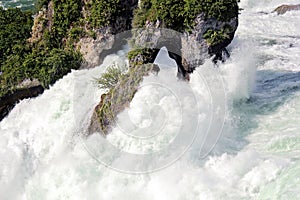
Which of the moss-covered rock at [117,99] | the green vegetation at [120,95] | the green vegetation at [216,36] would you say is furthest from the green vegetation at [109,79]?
the green vegetation at [216,36]

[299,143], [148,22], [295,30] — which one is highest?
[148,22]

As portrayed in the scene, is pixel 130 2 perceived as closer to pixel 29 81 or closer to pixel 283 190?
pixel 29 81

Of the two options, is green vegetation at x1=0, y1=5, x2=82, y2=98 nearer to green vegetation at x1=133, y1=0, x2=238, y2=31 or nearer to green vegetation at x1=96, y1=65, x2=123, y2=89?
green vegetation at x1=96, y1=65, x2=123, y2=89

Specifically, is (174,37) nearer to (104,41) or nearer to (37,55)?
(104,41)

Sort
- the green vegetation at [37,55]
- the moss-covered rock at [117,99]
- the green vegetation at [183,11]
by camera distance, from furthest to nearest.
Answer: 1. the green vegetation at [37,55]
2. the green vegetation at [183,11]
3. the moss-covered rock at [117,99]

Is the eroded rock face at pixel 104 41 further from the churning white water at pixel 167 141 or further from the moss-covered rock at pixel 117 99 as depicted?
the moss-covered rock at pixel 117 99

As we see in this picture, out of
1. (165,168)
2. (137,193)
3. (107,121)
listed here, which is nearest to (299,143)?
(165,168)

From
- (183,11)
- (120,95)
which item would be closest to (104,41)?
(120,95)

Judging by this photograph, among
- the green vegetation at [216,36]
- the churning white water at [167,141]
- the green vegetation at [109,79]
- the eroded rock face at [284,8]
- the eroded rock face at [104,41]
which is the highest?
the green vegetation at [216,36]
